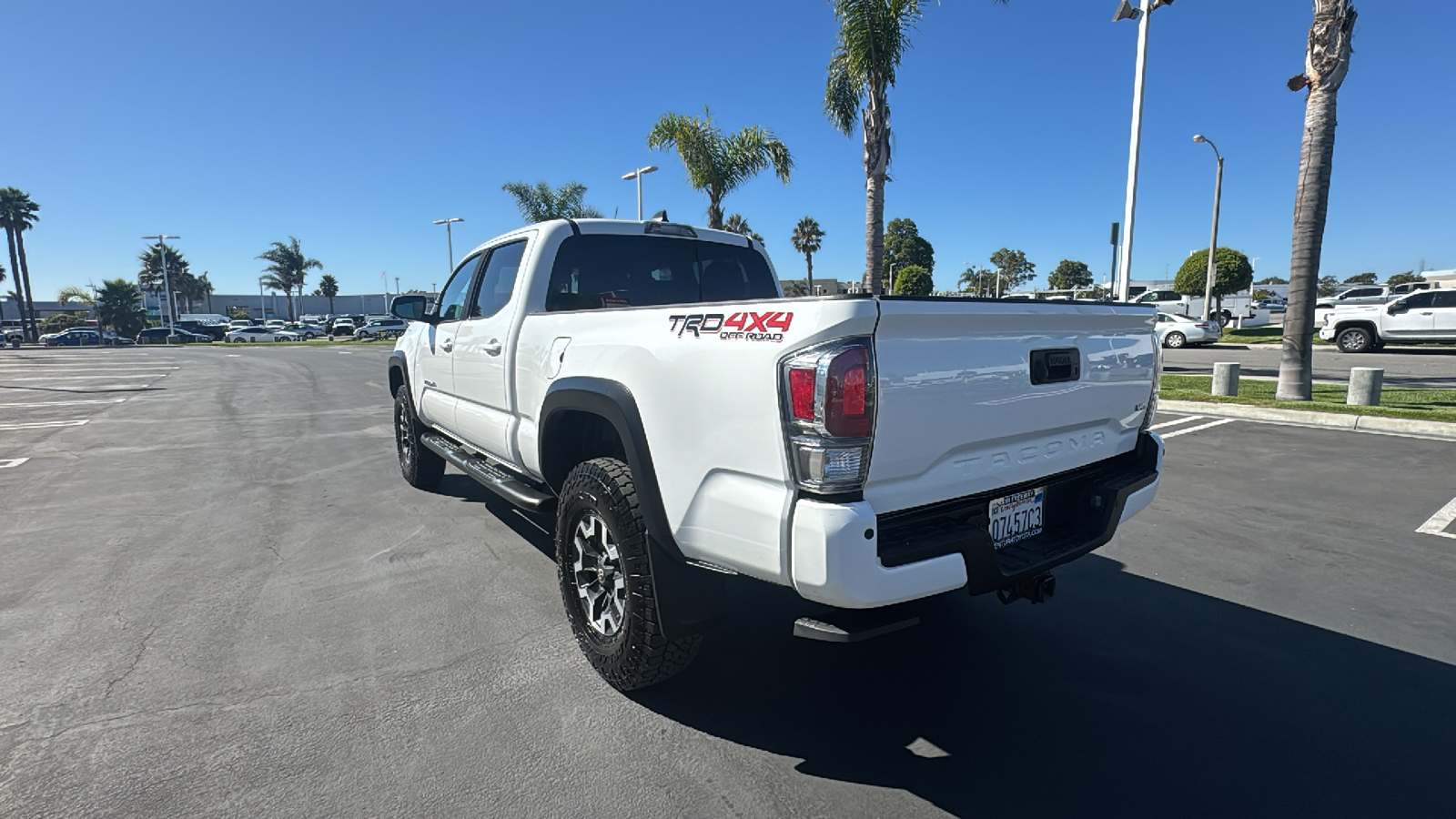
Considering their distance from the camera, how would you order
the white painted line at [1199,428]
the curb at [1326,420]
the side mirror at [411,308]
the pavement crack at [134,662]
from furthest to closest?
the white painted line at [1199,428] → the curb at [1326,420] → the side mirror at [411,308] → the pavement crack at [134,662]

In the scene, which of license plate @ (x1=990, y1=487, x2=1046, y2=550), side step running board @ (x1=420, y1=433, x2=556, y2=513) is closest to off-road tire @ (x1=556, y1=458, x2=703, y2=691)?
side step running board @ (x1=420, y1=433, x2=556, y2=513)

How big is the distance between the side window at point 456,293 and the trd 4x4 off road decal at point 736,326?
2.96 metres

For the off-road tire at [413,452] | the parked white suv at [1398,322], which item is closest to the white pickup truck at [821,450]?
the off-road tire at [413,452]

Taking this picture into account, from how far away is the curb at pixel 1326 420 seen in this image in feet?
26.2

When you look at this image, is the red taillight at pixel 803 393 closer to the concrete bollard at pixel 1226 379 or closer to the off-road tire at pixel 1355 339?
the concrete bollard at pixel 1226 379

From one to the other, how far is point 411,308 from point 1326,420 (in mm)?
10242

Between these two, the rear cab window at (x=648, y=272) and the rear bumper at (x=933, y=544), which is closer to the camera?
the rear bumper at (x=933, y=544)

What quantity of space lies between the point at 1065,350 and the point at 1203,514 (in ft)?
11.8

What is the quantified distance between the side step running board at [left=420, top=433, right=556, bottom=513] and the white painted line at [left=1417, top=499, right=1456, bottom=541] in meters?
5.77

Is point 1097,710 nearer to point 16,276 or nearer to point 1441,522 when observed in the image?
point 1441,522

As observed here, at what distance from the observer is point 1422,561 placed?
4324 millimetres

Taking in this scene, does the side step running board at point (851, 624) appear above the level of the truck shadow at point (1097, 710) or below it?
above

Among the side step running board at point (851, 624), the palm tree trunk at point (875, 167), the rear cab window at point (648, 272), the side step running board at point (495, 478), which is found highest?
the palm tree trunk at point (875, 167)

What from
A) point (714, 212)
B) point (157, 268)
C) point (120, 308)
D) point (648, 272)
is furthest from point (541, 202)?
point (157, 268)
